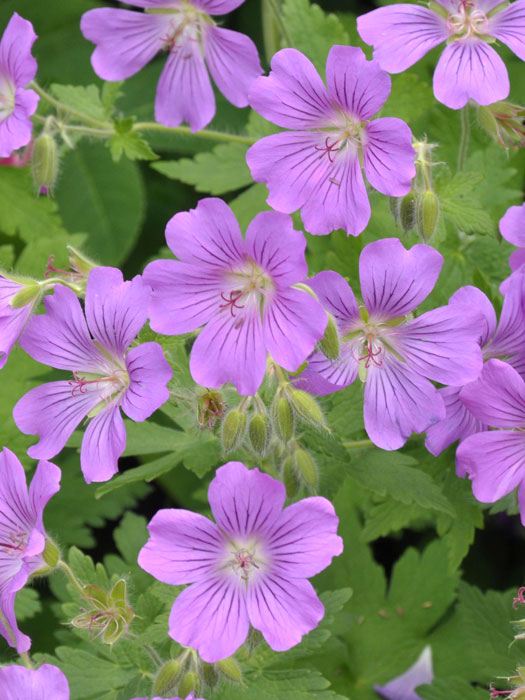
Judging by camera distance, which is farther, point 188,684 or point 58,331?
point 58,331

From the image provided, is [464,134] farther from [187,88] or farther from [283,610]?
[283,610]

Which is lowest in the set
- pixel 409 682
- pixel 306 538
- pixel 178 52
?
pixel 409 682

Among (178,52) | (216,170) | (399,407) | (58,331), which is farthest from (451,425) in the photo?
(178,52)

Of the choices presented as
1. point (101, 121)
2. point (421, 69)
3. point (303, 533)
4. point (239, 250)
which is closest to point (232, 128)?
point (421, 69)

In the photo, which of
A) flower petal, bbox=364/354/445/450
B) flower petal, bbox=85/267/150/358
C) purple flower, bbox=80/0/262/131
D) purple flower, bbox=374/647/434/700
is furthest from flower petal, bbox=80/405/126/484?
purple flower, bbox=374/647/434/700

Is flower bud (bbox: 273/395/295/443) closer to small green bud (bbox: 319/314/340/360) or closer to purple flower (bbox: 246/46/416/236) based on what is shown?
small green bud (bbox: 319/314/340/360)

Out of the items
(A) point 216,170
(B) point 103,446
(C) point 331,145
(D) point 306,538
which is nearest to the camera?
(D) point 306,538

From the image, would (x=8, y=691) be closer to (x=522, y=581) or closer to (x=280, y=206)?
(x=280, y=206)
